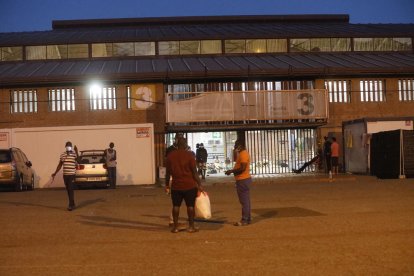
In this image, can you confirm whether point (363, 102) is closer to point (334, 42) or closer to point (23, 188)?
point (334, 42)

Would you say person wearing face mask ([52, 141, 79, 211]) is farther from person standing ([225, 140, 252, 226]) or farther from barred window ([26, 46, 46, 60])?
barred window ([26, 46, 46, 60])

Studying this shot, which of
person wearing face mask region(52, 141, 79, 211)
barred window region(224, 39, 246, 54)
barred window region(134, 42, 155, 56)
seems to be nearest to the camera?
person wearing face mask region(52, 141, 79, 211)

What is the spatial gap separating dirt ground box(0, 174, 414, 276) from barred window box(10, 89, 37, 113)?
43.4 feet

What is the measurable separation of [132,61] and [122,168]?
341 inches

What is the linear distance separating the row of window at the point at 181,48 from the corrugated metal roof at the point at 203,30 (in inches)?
11.3

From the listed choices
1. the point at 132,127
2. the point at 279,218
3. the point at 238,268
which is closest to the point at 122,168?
the point at 132,127

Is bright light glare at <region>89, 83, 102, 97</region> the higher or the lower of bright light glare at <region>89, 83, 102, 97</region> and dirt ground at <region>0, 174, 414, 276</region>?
the higher

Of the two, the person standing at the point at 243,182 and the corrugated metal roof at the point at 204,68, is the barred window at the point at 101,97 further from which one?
the person standing at the point at 243,182

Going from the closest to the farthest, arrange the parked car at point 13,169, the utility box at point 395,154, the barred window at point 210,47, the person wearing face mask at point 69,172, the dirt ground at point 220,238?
1. the dirt ground at point 220,238
2. the person wearing face mask at point 69,172
3. the parked car at point 13,169
4. the utility box at point 395,154
5. the barred window at point 210,47

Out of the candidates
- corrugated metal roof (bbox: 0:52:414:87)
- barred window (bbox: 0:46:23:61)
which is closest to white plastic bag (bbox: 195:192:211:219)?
corrugated metal roof (bbox: 0:52:414:87)

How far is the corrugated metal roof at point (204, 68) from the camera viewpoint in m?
30.4

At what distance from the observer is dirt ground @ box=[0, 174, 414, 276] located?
27.7ft

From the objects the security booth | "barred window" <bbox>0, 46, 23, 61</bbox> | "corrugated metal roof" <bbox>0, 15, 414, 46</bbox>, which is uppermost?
"corrugated metal roof" <bbox>0, 15, 414, 46</bbox>

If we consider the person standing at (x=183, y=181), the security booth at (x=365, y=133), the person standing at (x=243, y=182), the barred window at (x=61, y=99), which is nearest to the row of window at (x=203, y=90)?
the barred window at (x=61, y=99)
